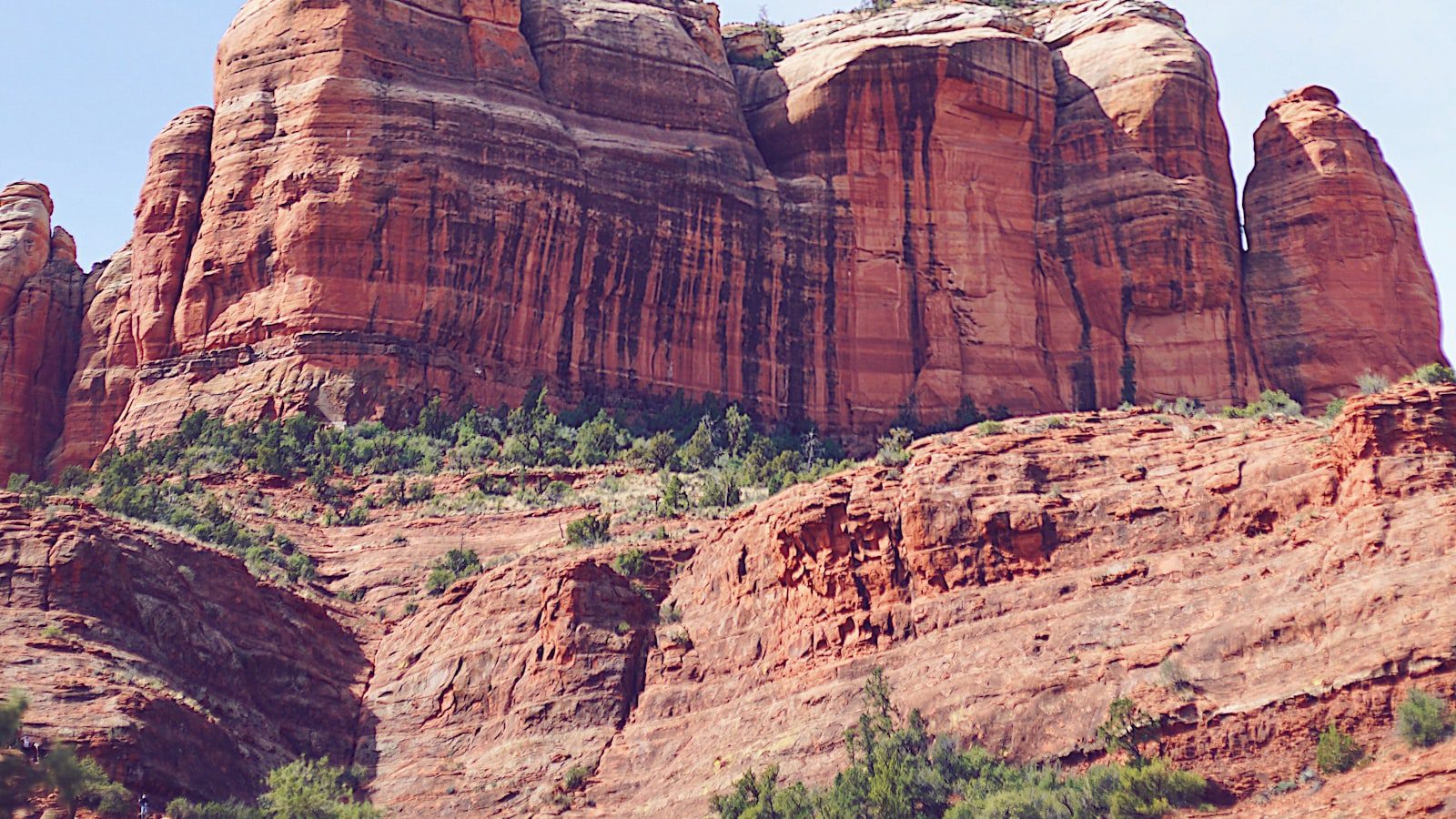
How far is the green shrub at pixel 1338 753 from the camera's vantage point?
37.8 m

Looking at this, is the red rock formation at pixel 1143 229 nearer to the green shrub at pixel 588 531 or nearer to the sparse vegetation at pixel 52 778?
the green shrub at pixel 588 531

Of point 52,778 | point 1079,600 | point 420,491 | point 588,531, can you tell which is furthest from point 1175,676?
point 420,491

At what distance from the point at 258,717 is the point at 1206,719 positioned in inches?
878

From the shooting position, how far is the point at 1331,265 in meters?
76.6

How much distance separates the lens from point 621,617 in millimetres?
52156

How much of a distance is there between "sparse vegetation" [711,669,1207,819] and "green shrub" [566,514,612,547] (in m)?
13.3

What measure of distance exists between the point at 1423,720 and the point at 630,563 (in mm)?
22283

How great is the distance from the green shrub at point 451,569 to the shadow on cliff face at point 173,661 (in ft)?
10.5

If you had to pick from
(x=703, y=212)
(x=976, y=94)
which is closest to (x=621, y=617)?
(x=703, y=212)

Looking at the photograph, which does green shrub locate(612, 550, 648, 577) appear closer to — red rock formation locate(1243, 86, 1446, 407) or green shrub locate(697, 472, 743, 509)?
green shrub locate(697, 472, 743, 509)

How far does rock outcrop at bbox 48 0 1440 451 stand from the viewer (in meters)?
71.0

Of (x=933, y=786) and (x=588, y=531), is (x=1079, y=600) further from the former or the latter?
(x=588, y=531)

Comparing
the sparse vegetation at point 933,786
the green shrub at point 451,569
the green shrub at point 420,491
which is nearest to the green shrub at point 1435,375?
the sparse vegetation at point 933,786

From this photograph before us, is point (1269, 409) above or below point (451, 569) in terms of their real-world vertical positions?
above
